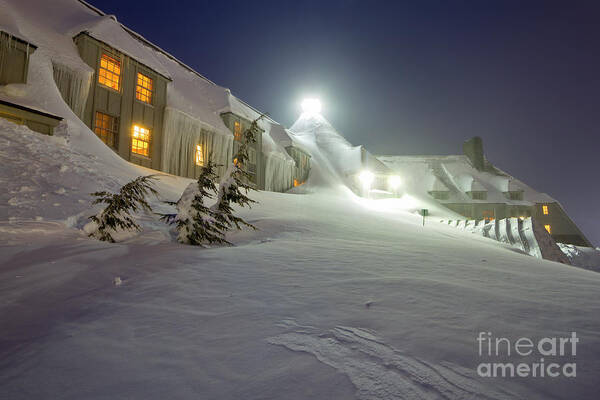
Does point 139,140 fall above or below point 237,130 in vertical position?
below

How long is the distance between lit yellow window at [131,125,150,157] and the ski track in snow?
1253cm

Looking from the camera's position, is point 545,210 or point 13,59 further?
point 545,210

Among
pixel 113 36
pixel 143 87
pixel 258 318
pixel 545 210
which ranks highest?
pixel 113 36

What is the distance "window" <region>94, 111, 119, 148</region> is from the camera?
1012 centimetres

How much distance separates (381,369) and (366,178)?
2585cm

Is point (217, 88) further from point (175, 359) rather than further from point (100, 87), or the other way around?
point (175, 359)

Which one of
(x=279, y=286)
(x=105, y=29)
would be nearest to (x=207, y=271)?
(x=279, y=286)

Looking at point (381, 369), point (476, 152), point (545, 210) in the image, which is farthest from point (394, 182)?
point (381, 369)

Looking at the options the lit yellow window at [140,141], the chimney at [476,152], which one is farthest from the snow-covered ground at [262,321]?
the chimney at [476,152]

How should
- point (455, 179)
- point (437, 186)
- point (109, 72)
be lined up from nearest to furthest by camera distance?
point (109, 72)
point (437, 186)
point (455, 179)

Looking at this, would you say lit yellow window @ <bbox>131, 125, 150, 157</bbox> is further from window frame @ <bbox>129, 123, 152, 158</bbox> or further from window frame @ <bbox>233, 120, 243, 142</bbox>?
window frame @ <bbox>233, 120, 243, 142</bbox>

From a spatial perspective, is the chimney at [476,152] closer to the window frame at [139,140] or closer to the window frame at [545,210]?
the window frame at [545,210]

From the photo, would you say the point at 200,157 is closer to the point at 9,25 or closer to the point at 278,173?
the point at 278,173

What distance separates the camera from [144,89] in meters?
11.7
